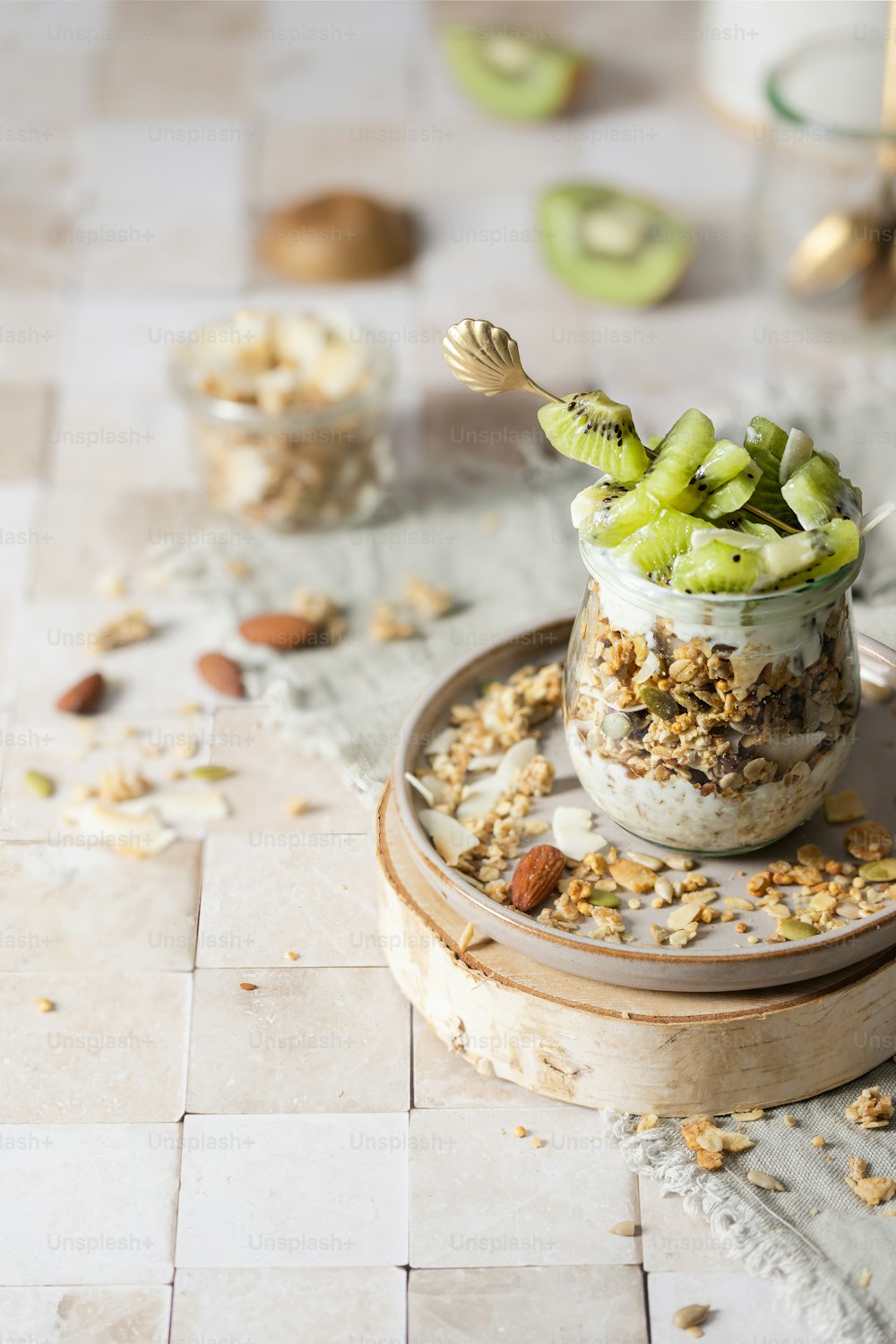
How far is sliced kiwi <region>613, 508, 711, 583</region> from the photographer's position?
3.24 feet

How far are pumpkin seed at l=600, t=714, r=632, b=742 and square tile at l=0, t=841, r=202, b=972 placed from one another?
424mm

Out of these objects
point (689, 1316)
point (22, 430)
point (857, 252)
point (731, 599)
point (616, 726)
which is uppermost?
point (731, 599)

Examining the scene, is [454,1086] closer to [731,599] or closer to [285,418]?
[731,599]

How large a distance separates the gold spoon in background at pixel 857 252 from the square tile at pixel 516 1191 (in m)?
1.40

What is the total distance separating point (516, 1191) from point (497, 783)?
311 millimetres

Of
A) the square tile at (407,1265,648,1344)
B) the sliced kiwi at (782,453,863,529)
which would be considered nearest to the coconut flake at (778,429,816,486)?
the sliced kiwi at (782,453,863,529)

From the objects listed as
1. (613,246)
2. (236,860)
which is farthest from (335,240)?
(236,860)

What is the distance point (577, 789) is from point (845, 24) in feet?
5.41

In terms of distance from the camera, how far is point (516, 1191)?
1.08 meters

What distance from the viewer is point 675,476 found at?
984 mm

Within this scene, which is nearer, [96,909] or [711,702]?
[711,702]

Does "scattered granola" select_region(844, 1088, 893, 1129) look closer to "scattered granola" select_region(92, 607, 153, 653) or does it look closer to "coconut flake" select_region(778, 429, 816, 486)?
"coconut flake" select_region(778, 429, 816, 486)

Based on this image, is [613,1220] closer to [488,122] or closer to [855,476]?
[855,476]

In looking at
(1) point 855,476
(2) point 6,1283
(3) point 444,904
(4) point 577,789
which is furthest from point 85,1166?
(1) point 855,476
